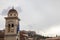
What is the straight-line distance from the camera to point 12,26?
29688 millimetres

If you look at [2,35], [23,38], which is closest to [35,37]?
[23,38]

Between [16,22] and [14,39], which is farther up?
[16,22]

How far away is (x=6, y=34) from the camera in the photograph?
96.8ft

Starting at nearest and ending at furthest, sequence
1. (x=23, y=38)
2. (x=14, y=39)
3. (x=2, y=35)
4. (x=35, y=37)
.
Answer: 1. (x=14, y=39)
2. (x=2, y=35)
3. (x=23, y=38)
4. (x=35, y=37)

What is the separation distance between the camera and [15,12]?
1187 inches

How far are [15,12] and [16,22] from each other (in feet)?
6.10

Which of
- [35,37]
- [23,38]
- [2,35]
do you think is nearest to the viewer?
[2,35]

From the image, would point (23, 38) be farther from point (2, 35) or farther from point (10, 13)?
point (10, 13)

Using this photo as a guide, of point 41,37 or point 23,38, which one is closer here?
point 23,38

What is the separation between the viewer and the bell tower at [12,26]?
96.2 feet

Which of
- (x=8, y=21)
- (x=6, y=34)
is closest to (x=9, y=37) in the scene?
(x=6, y=34)

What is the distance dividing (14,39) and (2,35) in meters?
4.02

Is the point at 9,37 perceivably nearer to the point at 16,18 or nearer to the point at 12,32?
the point at 12,32

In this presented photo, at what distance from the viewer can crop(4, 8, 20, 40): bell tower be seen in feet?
96.2
